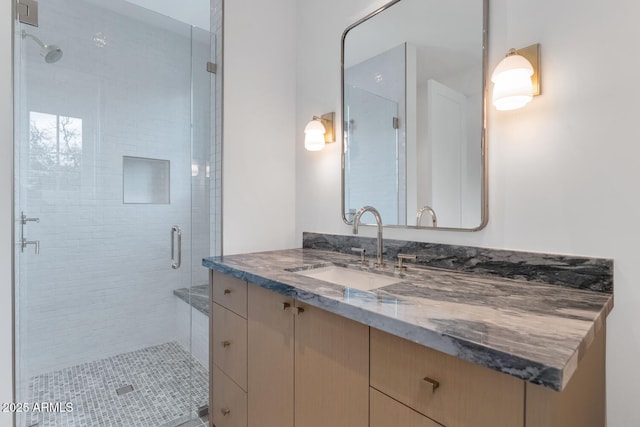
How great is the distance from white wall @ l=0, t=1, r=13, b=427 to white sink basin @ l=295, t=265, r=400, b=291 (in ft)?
3.98

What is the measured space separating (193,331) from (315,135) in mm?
1602

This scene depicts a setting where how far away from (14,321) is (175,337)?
1.38 meters

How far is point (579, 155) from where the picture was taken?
1.03 m

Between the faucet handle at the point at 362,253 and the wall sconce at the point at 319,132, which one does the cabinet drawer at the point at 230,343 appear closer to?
the faucet handle at the point at 362,253

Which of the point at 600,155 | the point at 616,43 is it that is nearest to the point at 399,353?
the point at 600,155

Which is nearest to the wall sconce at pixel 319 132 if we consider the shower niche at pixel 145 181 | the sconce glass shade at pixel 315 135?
the sconce glass shade at pixel 315 135

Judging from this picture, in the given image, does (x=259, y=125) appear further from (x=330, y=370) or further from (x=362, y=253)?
(x=330, y=370)

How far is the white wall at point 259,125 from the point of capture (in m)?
1.90

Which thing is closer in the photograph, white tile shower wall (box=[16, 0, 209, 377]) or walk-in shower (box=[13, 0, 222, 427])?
walk-in shower (box=[13, 0, 222, 427])

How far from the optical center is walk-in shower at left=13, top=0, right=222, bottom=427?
192 cm

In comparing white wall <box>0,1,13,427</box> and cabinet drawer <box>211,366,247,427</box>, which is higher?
white wall <box>0,1,13,427</box>

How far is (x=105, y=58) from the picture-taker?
243 centimetres

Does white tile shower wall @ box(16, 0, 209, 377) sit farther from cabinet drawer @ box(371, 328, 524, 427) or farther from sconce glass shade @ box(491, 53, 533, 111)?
sconce glass shade @ box(491, 53, 533, 111)

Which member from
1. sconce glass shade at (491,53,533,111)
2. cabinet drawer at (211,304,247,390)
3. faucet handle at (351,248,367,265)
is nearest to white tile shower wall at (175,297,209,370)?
cabinet drawer at (211,304,247,390)
